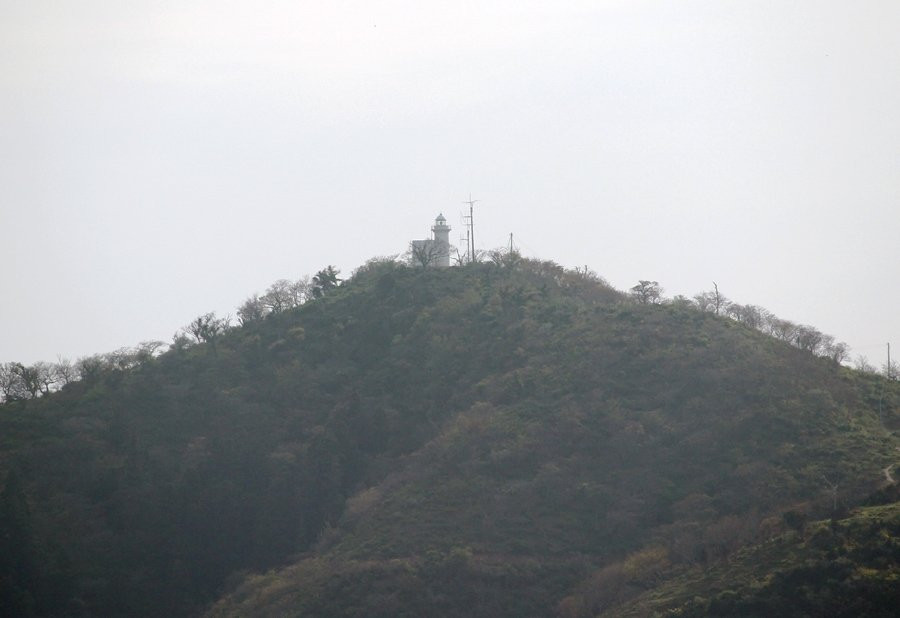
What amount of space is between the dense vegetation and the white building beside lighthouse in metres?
5.45

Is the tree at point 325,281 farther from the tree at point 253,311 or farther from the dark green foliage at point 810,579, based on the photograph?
the dark green foliage at point 810,579

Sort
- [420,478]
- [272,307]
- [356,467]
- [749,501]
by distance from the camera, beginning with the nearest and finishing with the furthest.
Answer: [749,501] → [420,478] → [356,467] → [272,307]

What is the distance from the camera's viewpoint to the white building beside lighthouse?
237ft

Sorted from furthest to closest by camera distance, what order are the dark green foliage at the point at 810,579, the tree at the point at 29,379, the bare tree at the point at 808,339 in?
1. the tree at the point at 29,379
2. the bare tree at the point at 808,339
3. the dark green foliage at the point at 810,579

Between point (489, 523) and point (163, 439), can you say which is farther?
point (163, 439)

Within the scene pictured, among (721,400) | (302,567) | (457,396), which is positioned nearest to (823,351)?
(721,400)

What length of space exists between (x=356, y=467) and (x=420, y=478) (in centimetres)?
630

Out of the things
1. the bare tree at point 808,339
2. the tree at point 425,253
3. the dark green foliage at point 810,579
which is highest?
the tree at point 425,253

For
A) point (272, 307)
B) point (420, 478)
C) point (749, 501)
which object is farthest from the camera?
point (272, 307)

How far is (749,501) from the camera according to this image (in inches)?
1642

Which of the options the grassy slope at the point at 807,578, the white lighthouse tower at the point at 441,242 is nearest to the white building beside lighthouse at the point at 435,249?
the white lighthouse tower at the point at 441,242

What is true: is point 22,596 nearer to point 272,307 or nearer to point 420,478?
point 420,478

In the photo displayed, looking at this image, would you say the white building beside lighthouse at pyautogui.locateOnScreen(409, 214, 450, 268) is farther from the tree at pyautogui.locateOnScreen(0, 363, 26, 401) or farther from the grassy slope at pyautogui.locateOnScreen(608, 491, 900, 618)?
the grassy slope at pyautogui.locateOnScreen(608, 491, 900, 618)

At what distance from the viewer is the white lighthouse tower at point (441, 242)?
74.8 meters
